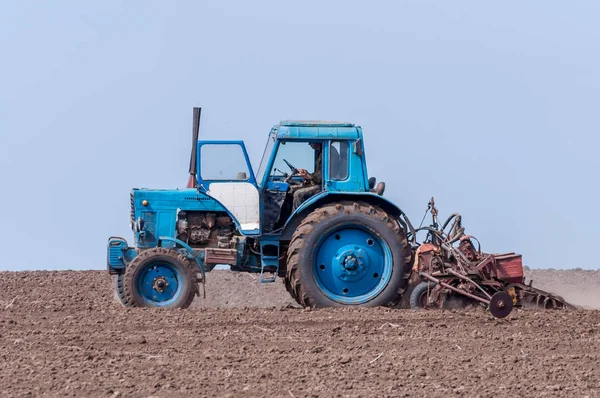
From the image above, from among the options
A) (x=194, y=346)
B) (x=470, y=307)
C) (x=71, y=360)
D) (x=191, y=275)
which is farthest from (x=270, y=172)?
(x=71, y=360)

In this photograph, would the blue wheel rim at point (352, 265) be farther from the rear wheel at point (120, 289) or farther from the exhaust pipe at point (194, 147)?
the rear wheel at point (120, 289)

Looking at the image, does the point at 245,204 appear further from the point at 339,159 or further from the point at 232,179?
the point at 339,159

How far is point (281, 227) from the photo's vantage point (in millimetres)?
14023

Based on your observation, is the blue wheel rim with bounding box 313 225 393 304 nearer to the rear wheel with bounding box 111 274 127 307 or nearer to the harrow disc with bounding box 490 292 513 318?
the harrow disc with bounding box 490 292 513 318

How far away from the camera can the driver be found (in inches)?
547

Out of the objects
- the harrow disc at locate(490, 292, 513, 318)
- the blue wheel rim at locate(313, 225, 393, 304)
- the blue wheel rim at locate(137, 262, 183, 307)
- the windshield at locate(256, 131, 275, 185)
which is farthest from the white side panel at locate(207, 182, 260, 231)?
the harrow disc at locate(490, 292, 513, 318)

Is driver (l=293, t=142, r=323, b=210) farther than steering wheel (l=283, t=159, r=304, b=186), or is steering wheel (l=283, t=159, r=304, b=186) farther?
steering wheel (l=283, t=159, r=304, b=186)

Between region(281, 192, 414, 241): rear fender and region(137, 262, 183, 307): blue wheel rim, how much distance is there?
1.41 m

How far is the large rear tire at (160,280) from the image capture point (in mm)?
13570

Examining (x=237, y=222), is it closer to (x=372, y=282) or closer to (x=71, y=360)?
(x=372, y=282)

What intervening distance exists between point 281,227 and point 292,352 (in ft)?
12.7

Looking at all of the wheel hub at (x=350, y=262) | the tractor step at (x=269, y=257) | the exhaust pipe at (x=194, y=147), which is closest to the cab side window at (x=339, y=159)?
the wheel hub at (x=350, y=262)

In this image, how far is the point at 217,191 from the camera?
45.7ft

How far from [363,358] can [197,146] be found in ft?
15.6
